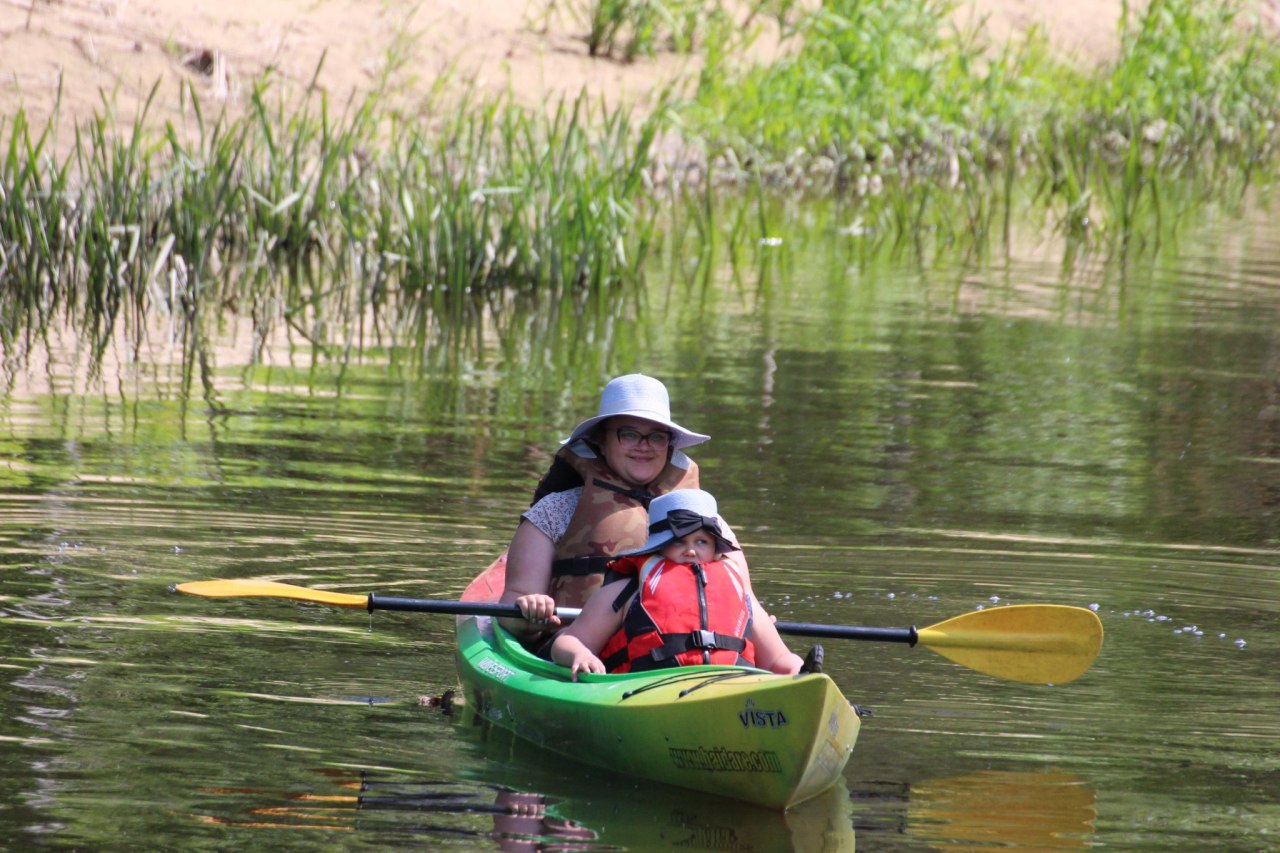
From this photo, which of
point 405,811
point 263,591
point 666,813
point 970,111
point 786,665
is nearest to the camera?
point 405,811

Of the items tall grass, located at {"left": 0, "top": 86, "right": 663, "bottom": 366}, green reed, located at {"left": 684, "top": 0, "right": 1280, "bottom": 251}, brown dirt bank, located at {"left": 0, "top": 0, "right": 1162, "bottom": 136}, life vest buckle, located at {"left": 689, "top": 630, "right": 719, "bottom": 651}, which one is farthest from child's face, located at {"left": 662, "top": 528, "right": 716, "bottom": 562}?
green reed, located at {"left": 684, "top": 0, "right": 1280, "bottom": 251}

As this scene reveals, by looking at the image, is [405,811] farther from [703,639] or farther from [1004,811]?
[1004,811]

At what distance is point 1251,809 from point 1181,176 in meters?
19.6

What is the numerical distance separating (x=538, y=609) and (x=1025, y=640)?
1.43 meters

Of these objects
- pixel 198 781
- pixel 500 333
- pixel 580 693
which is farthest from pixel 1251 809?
pixel 500 333

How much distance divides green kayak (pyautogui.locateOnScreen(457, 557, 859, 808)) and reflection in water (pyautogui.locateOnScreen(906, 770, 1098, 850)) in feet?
0.85

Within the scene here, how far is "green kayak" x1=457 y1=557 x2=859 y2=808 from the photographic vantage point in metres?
5.01

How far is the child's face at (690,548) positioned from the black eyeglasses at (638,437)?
24.2 inches

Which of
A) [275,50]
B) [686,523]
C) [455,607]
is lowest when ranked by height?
[455,607]

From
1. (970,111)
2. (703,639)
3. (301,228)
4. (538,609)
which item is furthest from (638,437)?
(970,111)

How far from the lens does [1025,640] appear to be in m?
6.16

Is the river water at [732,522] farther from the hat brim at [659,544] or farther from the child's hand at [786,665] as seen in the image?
the hat brim at [659,544]

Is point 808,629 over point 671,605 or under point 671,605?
under

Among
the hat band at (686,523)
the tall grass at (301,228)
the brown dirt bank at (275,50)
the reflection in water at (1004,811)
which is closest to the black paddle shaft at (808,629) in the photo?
the hat band at (686,523)
